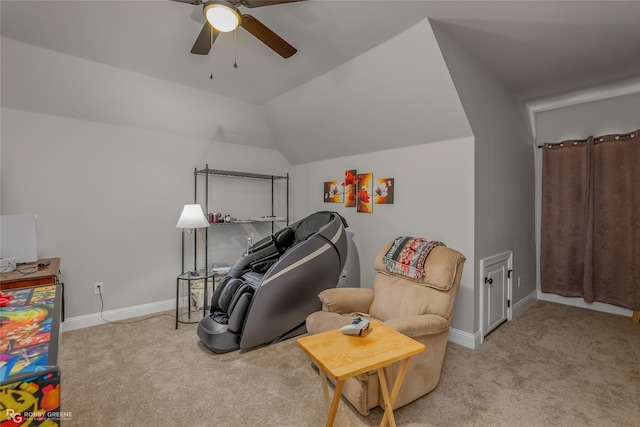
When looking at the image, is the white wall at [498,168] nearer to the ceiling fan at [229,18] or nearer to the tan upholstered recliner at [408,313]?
the tan upholstered recliner at [408,313]

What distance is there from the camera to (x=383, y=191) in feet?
11.5

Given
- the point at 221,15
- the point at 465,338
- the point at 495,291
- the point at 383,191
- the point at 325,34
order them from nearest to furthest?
the point at 221,15 < the point at 325,34 < the point at 465,338 < the point at 495,291 < the point at 383,191

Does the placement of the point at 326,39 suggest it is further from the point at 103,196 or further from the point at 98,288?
the point at 98,288

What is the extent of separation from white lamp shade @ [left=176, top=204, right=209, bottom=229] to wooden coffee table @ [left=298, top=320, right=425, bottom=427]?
6.78 feet

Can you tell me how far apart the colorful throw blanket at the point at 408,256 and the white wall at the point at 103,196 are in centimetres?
265

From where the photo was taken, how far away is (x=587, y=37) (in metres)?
2.41

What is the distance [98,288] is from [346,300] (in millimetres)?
2704

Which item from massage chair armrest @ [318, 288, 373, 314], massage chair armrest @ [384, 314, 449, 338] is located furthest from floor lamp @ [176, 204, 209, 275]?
massage chair armrest @ [384, 314, 449, 338]

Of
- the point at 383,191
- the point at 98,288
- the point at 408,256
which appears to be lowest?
the point at 98,288

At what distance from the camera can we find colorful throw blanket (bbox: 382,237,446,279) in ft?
7.60

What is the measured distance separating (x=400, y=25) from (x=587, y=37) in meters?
1.54

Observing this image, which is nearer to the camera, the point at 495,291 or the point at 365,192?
the point at 495,291

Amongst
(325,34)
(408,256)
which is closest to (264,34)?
(325,34)

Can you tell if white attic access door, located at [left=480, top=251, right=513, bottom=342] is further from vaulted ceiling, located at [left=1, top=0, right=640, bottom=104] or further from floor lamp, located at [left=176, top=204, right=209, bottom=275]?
floor lamp, located at [left=176, top=204, right=209, bottom=275]
